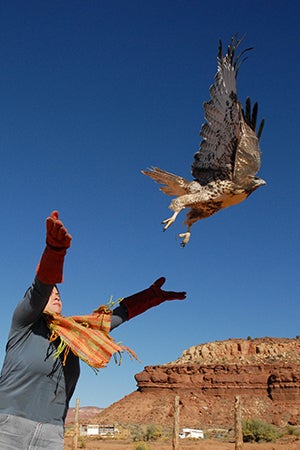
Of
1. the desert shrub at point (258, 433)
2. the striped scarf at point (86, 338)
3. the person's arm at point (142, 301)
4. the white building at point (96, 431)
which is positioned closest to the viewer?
the striped scarf at point (86, 338)

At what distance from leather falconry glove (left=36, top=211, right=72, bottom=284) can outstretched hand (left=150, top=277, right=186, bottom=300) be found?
3.65 feet

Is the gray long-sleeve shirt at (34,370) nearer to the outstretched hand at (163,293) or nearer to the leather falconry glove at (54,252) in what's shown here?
the leather falconry glove at (54,252)

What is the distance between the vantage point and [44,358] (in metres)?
2.86

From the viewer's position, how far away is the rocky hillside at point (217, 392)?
173 feet

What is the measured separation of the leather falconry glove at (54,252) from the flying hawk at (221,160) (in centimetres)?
156

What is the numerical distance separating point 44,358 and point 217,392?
188 feet

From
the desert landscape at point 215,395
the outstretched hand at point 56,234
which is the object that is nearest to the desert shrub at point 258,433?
the desert landscape at point 215,395

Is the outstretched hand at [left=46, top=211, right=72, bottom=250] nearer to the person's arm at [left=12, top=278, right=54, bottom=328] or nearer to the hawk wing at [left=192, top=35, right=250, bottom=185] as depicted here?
the person's arm at [left=12, top=278, right=54, bottom=328]

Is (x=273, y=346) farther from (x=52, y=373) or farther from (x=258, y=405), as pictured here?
(x=52, y=373)

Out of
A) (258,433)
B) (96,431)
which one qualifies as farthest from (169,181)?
(96,431)

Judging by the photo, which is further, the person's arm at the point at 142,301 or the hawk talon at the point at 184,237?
the hawk talon at the point at 184,237

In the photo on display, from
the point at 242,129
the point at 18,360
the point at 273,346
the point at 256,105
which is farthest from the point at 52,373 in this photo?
the point at 273,346

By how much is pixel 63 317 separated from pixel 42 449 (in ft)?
2.11

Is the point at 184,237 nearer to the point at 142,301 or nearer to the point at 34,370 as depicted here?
the point at 142,301
